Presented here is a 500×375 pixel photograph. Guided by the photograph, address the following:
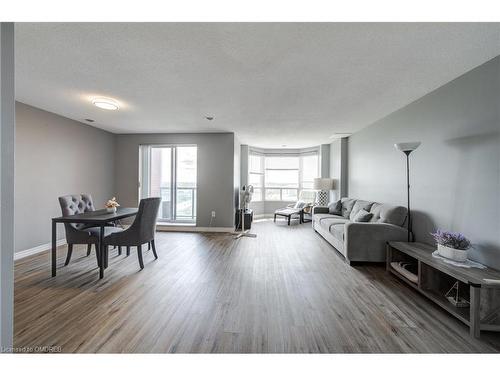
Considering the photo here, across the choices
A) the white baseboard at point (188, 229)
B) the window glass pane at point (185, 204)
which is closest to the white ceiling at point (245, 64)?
the window glass pane at point (185, 204)

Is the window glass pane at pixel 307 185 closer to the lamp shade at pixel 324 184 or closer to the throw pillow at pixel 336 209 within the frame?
the lamp shade at pixel 324 184

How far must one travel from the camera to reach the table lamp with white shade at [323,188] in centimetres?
607

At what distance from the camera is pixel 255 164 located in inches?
296

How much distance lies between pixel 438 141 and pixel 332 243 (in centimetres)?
219

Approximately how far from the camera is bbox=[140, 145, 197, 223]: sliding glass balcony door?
18.3ft

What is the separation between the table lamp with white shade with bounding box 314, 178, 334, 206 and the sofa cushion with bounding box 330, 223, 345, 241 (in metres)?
2.35

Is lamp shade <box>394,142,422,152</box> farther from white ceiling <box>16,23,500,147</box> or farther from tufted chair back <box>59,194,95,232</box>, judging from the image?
tufted chair back <box>59,194,95,232</box>

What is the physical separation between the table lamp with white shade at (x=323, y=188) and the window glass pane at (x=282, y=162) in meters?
1.49

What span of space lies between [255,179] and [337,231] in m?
4.36

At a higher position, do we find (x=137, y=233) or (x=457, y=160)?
(x=457, y=160)

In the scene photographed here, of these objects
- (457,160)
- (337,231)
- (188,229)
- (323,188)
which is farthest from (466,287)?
(188,229)

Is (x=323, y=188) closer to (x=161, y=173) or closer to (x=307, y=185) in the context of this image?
(x=307, y=185)
